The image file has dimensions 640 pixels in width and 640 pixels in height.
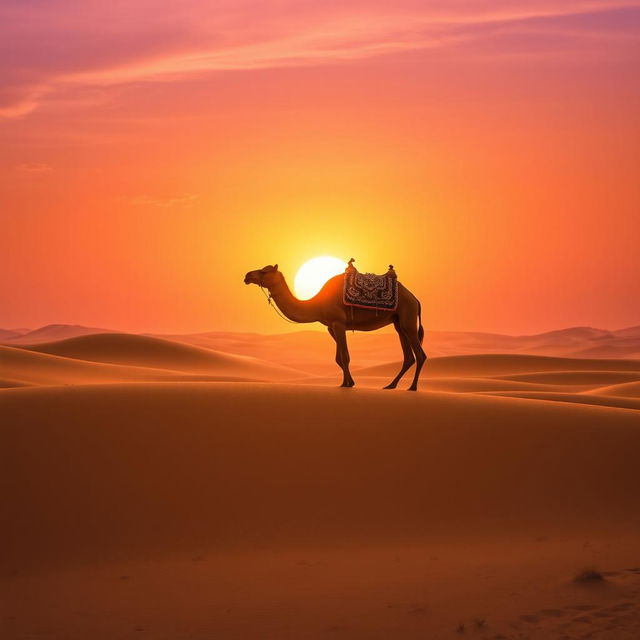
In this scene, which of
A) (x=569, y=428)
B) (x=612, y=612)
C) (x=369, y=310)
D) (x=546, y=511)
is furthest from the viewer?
(x=369, y=310)

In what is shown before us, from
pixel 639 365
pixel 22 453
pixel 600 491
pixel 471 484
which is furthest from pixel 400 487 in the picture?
pixel 639 365

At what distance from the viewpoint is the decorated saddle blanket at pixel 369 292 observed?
42.1 feet

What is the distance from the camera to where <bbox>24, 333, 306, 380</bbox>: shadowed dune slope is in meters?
33.8

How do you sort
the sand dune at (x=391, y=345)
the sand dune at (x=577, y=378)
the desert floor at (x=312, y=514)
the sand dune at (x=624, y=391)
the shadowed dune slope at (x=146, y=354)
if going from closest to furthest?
1. the desert floor at (x=312, y=514)
2. the sand dune at (x=624, y=391)
3. the sand dune at (x=577, y=378)
4. the shadowed dune slope at (x=146, y=354)
5. the sand dune at (x=391, y=345)

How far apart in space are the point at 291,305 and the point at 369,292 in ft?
3.78

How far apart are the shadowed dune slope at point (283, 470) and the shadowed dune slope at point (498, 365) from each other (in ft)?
71.7

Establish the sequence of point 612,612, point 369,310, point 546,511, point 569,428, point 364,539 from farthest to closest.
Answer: point 369,310
point 569,428
point 546,511
point 364,539
point 612,612

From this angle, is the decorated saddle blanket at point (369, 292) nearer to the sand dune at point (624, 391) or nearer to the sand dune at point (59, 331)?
the sand dune at point (624, 391)

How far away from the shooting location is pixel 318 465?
10500mm

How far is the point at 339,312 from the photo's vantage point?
1294 centimetres

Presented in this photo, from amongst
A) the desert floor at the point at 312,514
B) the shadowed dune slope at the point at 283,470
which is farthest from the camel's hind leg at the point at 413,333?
the shadowed dune slope at the point at 283,470

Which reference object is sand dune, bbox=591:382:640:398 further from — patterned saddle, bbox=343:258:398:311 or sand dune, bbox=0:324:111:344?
sand dune, bbox=0:324:111:344

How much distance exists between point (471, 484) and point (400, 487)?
0.84 meters

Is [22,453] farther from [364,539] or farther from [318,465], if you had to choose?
[364,539]
